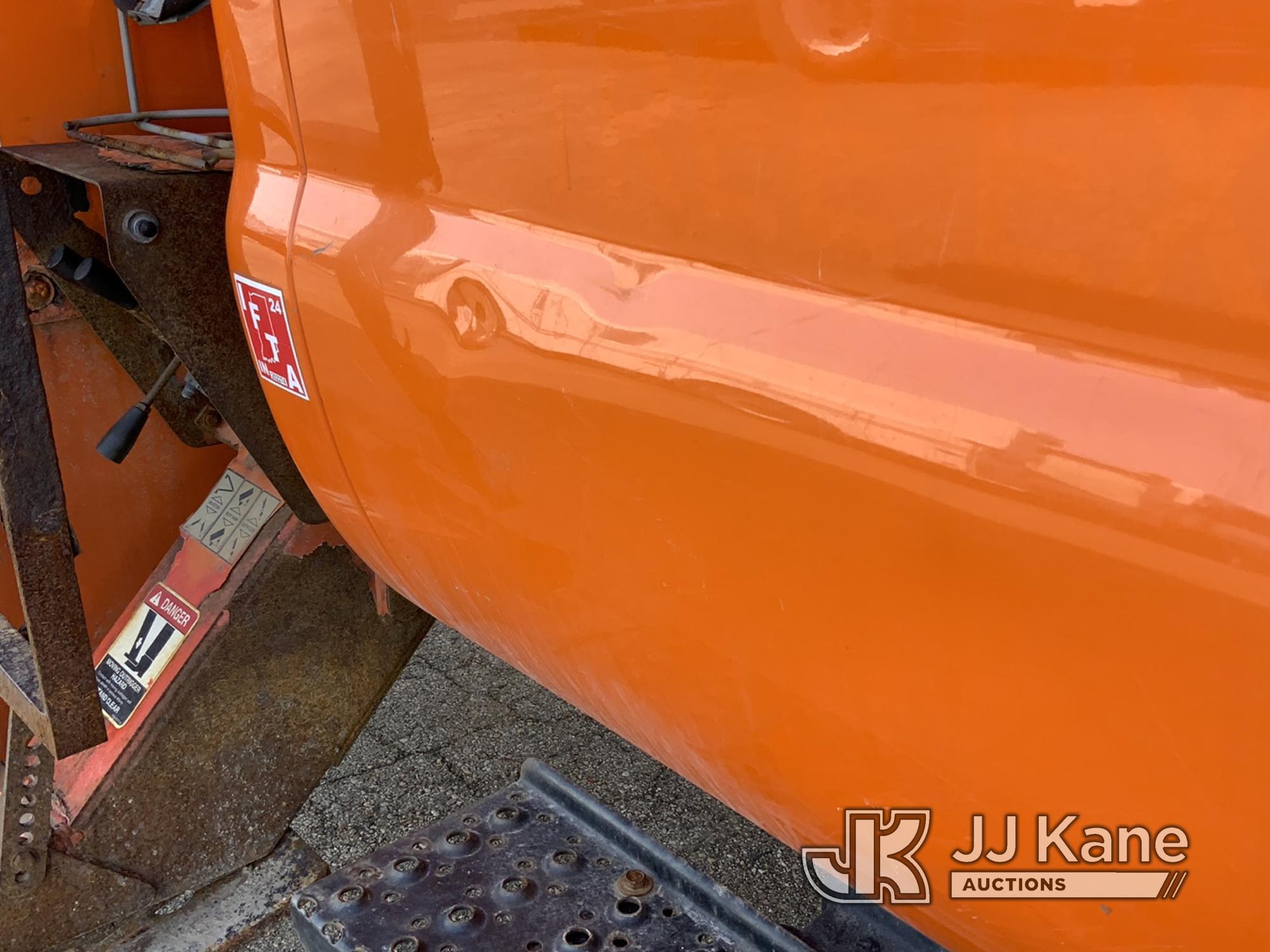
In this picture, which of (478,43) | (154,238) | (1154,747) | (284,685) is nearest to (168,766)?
(284,685)

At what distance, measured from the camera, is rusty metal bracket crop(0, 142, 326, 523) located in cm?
174

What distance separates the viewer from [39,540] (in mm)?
1821

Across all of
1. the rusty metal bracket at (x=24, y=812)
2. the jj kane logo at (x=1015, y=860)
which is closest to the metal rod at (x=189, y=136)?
the rusty metal bracket at (x=24, y=812)

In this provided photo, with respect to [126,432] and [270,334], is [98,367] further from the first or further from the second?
[270,334]

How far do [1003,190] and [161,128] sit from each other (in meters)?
1.66

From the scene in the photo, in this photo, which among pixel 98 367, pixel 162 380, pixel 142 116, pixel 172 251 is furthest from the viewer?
pixel 98 367

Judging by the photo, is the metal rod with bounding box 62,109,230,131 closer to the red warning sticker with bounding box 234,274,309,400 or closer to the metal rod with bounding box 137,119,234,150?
the metal rod with bounding box 137,119,234,150

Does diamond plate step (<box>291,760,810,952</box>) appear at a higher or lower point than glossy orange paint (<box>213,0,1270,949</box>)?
lower

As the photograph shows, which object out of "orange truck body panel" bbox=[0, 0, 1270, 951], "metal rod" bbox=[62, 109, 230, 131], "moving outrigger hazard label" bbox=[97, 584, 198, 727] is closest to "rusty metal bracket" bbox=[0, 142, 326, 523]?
"metal rod" bbox=[62, 109, 230, 131]

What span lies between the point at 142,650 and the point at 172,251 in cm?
80

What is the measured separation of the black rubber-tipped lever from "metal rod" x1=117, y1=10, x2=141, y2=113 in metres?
0.45

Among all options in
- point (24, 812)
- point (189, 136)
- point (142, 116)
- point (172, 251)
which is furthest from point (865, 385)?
point (24, 812)

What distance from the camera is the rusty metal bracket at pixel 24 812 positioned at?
206cm

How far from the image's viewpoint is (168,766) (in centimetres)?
213
